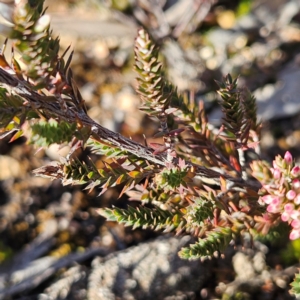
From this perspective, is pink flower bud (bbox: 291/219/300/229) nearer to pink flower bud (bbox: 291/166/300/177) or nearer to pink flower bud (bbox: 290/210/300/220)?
pink flower bud (bbox: 290/210/300/220)

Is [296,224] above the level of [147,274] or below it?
below

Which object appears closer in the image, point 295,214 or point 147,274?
point 295,214

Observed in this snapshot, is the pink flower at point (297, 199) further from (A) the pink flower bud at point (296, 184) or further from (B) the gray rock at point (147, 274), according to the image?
(B) the gray rock at point (147, 274)

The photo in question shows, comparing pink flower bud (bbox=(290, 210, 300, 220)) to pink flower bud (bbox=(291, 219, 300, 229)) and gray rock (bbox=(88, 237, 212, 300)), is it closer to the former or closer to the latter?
pink flower bud (bbox=(291, 219, 300, 229))

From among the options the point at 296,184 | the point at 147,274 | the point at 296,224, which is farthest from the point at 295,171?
the point at 147,274

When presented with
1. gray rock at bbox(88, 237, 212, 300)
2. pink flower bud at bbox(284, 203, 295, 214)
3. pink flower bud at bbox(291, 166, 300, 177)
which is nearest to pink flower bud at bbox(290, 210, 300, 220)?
pink flower bud at bbox(284, 203, 295, 214)

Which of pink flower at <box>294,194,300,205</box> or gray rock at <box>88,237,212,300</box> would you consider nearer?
pink flower at <box>294,194,300,205</box>

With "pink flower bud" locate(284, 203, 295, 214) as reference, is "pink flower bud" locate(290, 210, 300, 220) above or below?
A: below

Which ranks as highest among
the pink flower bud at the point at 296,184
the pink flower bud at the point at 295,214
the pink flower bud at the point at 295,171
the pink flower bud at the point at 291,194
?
the pink flower bud at the point at 295,171

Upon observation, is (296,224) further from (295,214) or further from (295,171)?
(295,171)

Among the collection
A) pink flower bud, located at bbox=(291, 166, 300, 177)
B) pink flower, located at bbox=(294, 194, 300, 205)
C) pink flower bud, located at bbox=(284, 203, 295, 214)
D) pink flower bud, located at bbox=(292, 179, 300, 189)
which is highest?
pink flower bud, located at bbox=(291, 166, 300, 177)

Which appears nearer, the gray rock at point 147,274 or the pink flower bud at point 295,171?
the pink flower bud at point 295,171

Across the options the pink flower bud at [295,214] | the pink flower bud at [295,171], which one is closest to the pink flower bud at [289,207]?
the pink flower bud at [295,214]
